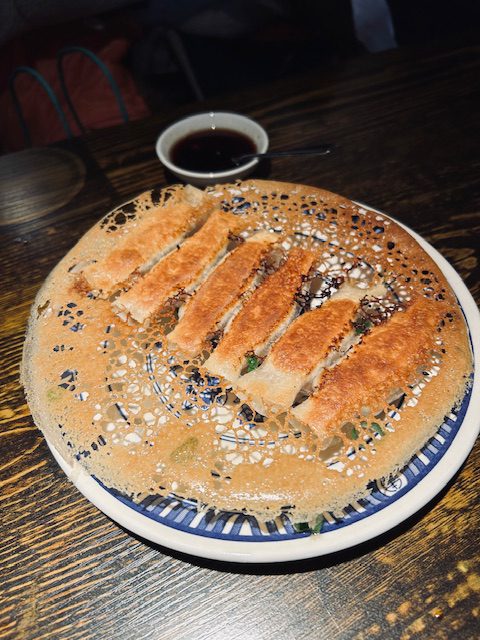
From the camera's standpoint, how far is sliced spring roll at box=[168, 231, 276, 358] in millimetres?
1734

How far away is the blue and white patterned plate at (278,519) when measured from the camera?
1379mm

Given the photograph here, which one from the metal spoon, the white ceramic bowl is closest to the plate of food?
the white ceramic bowl

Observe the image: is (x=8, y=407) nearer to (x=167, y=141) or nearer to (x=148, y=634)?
(x=148, y=634)

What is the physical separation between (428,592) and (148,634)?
0.84m

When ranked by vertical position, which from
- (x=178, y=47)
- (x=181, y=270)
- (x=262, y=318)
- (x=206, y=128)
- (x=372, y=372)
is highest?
(x=178, y=47)

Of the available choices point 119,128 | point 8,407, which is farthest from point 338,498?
point 119,128

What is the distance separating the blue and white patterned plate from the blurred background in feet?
12.1

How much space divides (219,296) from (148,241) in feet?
1.38

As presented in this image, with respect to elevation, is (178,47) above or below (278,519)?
above

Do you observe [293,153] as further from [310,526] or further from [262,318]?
[310,526]

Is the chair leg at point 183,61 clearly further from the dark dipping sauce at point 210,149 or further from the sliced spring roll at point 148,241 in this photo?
the sliced spring roll at point 148,241

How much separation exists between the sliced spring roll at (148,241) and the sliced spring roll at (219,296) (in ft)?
0.88

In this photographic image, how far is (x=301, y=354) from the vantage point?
1656 millimetres

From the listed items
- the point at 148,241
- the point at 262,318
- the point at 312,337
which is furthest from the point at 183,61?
the point at 312,337
